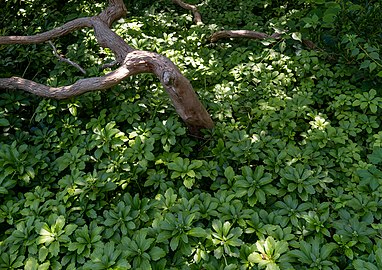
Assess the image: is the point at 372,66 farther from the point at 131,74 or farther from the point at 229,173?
the point at 131,74

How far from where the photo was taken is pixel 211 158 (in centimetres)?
248

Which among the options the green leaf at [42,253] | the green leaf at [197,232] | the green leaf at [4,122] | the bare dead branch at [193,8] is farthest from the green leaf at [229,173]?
the bare dead branch at [193,8]

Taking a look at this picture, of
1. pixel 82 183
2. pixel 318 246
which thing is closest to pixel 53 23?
pixel 82 183

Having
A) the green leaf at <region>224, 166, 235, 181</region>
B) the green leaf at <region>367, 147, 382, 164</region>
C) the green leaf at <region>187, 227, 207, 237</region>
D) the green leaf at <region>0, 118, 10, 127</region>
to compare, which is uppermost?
the green leaf at <region>0, 118, 10, 127</region>

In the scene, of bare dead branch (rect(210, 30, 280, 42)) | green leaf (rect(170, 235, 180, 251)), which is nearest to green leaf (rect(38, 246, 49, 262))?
green leaf (rect(170, 235, 180, 251))

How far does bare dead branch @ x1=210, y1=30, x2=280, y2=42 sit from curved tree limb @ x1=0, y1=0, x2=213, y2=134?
1233mm

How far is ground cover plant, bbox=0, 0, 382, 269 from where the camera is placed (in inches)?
71.4

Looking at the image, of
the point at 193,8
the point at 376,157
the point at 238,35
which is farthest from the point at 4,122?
the point at 193,8

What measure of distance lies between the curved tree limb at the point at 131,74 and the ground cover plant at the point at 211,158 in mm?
113

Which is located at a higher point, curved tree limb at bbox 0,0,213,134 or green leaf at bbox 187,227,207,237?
curved tree limb at bbox 0,0,213,134

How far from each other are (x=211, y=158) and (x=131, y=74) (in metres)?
0.82

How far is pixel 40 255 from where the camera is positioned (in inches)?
70.7

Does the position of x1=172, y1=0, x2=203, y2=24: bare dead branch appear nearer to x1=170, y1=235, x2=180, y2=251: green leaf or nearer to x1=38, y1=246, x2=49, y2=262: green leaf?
x1=170, y1=235, x2=180, y2=251: green leaf

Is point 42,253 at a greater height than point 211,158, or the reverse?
point 42,253
